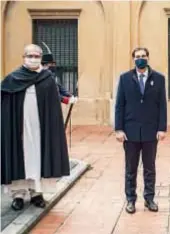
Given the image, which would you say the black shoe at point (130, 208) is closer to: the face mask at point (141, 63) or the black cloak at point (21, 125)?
the black cloak at point (21, 125)

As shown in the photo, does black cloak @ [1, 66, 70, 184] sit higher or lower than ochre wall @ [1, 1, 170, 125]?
lower

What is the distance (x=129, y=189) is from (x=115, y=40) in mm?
9401

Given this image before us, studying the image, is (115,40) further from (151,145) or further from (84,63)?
(151,145)

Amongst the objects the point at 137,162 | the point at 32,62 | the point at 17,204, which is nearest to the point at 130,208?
the point at 137,162

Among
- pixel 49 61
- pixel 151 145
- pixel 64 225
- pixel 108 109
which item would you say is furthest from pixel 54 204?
pixel 108 109

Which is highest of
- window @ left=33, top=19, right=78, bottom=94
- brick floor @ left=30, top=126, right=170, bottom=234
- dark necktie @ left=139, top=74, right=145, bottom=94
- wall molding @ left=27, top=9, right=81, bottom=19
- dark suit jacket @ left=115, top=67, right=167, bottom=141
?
wall molding @ left=27, top=9, right=81, bottom=19

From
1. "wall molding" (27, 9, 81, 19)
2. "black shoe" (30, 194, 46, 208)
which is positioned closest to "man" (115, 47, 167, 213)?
"black shoe" (30, 194, 46, 208)

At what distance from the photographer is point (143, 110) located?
23.5 ft

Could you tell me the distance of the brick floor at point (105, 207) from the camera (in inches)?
262

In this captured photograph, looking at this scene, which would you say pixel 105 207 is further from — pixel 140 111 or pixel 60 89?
pixel 60 89

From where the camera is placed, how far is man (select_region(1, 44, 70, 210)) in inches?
279

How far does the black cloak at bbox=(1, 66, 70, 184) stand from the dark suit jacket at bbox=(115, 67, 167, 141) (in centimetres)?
73

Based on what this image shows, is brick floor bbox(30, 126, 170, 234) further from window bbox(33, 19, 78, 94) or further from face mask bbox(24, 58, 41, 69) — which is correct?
window bbox(33, 19, 78, 94)

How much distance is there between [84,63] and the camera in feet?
55.2
